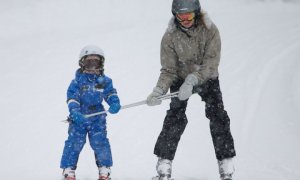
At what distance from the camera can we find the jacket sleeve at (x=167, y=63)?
4.93m

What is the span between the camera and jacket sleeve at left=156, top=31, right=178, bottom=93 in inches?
194

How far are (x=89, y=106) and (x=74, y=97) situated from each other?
224mm

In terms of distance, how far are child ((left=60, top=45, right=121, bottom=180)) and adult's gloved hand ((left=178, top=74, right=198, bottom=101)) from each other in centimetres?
70

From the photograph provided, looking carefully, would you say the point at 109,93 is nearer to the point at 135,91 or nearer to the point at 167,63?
the point at 167,63

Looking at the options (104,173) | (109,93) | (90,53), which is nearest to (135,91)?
(109,93)

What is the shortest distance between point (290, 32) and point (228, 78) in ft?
22.4

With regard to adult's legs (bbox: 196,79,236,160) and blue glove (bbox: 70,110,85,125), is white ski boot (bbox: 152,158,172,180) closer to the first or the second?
adult's legs (bbox: 196,79,236,160)

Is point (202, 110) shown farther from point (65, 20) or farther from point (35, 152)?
point (65, 20)

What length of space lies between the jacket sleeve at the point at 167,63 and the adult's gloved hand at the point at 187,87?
0.31m

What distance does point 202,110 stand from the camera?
8586 millimetres

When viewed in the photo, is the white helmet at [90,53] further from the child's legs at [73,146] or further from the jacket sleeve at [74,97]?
the child's legs at [73,146]

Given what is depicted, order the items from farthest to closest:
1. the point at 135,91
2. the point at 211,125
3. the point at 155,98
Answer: the point at 135,91 → the point at 211,125 → the point at 155,98

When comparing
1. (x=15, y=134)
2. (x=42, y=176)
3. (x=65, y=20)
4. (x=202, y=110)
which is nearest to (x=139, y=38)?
(x=65, y=20)

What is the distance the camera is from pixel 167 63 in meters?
4.98
